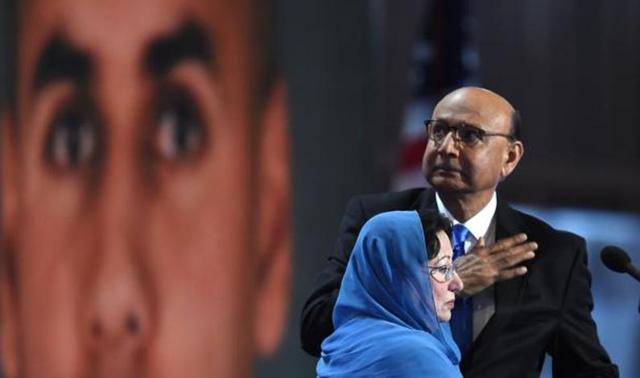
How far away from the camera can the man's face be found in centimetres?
286

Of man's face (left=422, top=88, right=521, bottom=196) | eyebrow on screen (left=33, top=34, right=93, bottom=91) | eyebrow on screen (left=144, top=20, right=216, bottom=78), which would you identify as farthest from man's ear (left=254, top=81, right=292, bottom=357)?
man's face (left=422, top=88, right=521, bottom=196)

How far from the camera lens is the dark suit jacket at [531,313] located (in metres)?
2.84

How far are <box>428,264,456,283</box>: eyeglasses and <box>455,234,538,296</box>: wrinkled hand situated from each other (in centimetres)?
18

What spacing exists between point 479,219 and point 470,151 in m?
0.17

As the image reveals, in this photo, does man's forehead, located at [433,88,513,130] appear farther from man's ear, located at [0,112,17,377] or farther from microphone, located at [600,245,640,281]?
man's ear, located at [0,112,17,377]

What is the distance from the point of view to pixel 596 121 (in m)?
5.61

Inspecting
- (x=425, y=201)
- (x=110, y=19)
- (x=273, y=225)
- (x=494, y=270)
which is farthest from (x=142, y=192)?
(x=494, y=270)

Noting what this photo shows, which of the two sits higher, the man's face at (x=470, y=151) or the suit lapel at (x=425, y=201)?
the man's face at (x=470, y=151)

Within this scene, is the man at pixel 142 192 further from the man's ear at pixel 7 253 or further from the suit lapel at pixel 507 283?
the suit lapel at pixel 507 283

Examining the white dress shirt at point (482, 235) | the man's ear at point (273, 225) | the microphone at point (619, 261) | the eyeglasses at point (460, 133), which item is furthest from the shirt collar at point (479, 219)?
the man's ear at point (273, 225)

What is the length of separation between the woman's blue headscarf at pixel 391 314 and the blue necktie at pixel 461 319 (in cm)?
30

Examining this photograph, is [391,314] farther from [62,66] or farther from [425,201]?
[62,66]

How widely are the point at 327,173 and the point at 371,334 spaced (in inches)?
112

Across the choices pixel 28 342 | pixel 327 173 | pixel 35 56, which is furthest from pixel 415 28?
pixel 28 342
